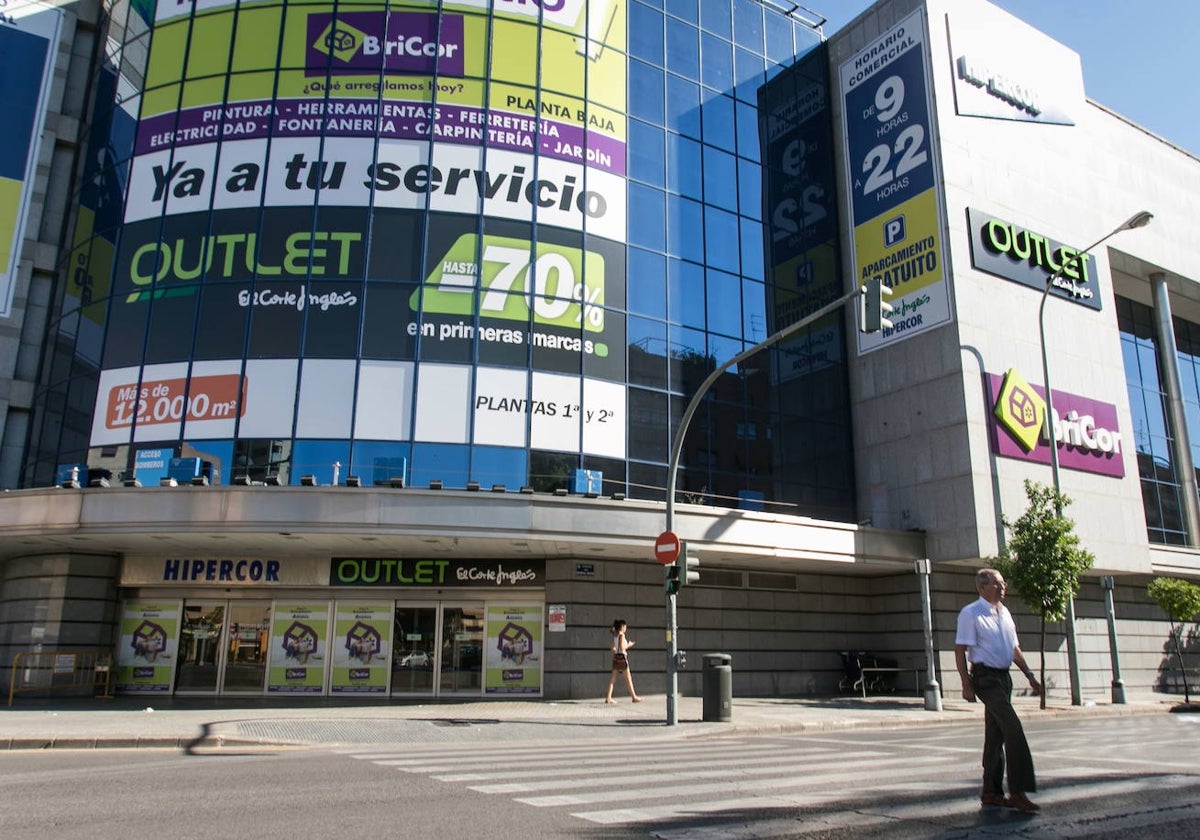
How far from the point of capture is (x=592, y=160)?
24.2m

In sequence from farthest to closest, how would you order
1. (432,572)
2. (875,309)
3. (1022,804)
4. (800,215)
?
(800,215)
(432,572)
(875,309)
(1022,804)

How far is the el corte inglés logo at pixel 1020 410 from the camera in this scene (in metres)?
24.8

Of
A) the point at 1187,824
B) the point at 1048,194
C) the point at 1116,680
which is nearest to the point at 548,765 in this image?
the point at 1187,824

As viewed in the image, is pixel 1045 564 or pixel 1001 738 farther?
pixel 1045 564

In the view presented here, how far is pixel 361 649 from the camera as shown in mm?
20844

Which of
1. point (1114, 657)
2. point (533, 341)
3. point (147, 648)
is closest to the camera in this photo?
point (147, 648)

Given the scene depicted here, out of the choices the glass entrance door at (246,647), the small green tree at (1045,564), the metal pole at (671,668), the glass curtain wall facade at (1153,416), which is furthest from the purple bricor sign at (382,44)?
the glass curtain wall facade at (1153,416)

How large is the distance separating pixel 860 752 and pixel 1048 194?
78.2ft

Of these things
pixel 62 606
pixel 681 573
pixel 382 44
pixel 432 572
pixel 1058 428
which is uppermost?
pixel 382 44

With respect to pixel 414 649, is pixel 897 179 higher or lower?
higher

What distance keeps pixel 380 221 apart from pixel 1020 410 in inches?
737

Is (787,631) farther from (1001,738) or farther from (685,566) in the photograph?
(1001,738)

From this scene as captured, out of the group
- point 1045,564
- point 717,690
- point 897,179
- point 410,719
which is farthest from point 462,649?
point 897,179

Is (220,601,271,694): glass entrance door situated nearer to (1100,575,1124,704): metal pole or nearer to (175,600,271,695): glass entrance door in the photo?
(175,600,271,695): glass entrance door
